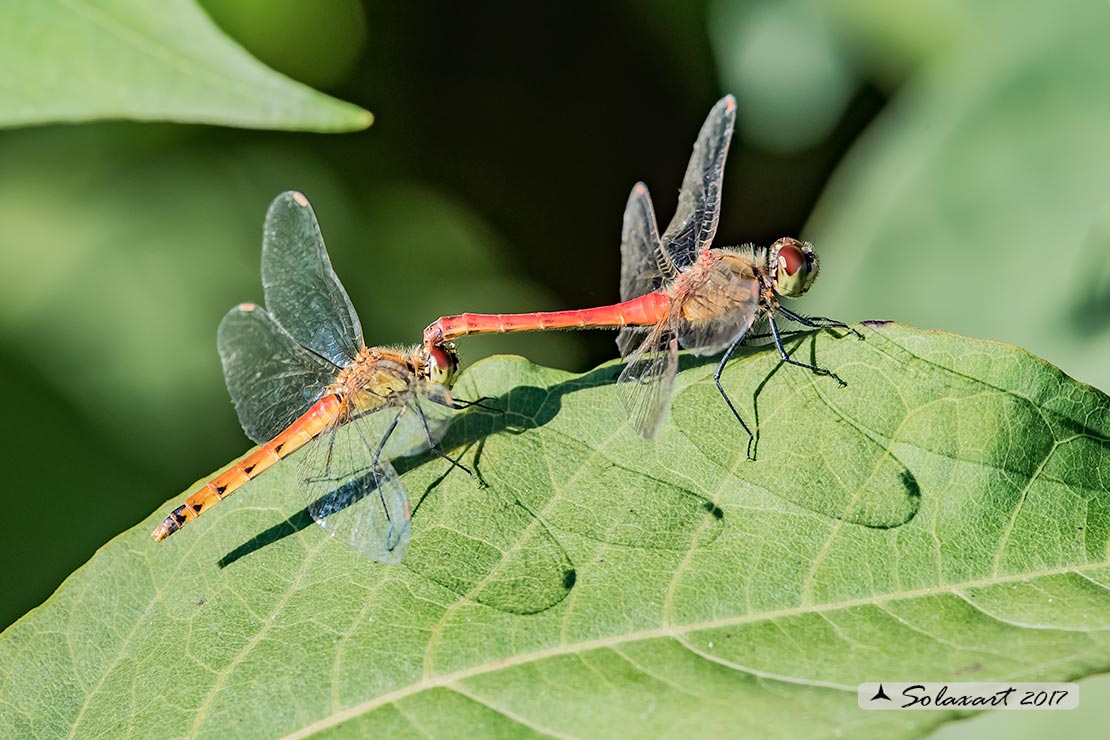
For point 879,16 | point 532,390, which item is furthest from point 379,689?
point 879,16

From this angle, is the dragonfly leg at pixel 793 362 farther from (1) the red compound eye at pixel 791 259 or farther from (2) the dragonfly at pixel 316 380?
(2) the dragonfly at pixel 316 380

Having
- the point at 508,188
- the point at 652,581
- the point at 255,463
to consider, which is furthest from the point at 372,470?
the point at 508,188

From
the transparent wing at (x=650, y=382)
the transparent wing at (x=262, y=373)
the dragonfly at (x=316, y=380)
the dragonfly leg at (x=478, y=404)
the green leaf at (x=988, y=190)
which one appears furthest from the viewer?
the transparent wing at (x=262, y=373)

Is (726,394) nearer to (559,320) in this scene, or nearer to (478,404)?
(478,404)

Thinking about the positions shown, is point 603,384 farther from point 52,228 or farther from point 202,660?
point 52,228

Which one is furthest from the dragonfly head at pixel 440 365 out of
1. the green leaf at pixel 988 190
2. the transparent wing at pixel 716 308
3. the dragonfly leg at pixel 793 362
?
the green leaf at pixel 988 190
